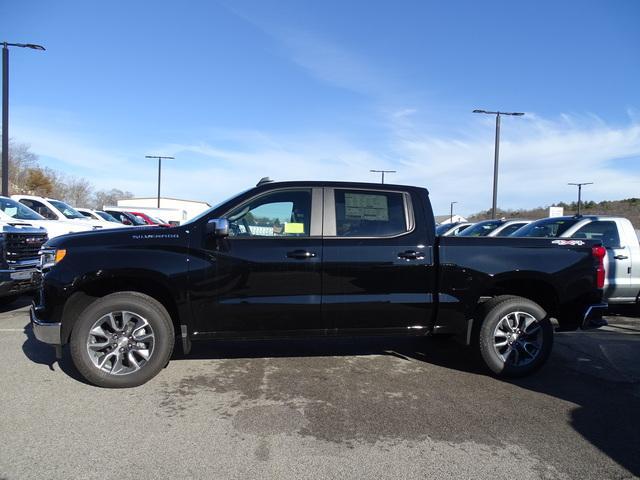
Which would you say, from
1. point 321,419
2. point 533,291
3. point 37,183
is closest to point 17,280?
point 321,419

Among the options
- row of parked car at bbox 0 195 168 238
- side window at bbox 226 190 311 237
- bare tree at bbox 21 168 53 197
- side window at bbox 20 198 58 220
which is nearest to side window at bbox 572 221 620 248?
side window at bbox 226 190 311 237

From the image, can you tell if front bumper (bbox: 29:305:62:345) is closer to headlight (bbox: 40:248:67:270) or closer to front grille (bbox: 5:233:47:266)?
headlight (bbox: 40:248:67:270)

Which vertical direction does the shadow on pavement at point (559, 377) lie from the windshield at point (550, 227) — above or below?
below

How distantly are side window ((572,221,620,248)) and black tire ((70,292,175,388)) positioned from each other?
281 inches

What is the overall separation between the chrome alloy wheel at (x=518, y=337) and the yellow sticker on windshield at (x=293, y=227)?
228 cm

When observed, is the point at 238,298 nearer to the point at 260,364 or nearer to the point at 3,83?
the point at 260,364

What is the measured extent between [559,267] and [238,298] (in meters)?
3.33

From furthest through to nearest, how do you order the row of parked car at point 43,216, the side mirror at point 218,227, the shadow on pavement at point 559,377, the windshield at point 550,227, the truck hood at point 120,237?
the row of parked car at point 43,216 → the windshield at point 550,227 → the truck hood at point 120,237 → the side mirror at point 218,227 → the shadow on pavement at point 559,377

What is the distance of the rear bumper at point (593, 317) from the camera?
4.97 metres

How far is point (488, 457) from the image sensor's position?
321cm

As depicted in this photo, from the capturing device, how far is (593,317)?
16.4 ft

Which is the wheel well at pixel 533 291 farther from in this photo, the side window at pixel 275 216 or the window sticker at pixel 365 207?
the side window at pixel 275 216

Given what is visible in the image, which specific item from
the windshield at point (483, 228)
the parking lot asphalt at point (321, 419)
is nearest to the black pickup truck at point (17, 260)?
the parking lot asphalt at point (321, 419)

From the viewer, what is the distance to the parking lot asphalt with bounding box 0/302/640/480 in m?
3.06
